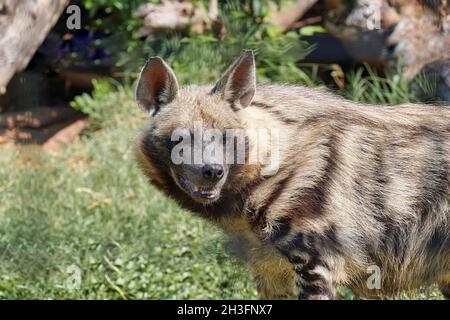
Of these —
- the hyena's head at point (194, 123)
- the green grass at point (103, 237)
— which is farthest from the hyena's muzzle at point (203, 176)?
the green grass at point (103, 237)

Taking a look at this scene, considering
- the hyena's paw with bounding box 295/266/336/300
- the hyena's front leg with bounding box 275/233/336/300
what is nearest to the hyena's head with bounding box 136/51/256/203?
the hyena's front leg with bounding box 275/233/336/300

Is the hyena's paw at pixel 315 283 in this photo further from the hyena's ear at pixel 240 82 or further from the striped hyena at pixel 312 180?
the hyena's ear at pixel 240 82

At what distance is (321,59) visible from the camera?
682cm

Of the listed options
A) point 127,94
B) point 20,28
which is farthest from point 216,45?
point 20,28

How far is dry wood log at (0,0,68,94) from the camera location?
16.8 ft

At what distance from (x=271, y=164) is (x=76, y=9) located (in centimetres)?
341

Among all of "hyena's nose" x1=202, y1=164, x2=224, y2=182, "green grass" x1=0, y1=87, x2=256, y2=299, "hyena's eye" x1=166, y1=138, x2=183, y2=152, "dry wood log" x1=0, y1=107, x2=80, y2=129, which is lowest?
"green grass" x1=0, y1=87, x2=256, y2=299

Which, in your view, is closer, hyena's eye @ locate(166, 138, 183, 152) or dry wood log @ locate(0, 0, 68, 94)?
hyena's eye @ locate(166, 138, 183, 152)

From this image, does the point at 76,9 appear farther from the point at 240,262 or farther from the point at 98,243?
the point at 240,262

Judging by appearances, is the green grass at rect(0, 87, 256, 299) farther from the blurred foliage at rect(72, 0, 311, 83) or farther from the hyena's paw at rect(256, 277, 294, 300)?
the blurred foliage at rect(72, 0, 311, 83)

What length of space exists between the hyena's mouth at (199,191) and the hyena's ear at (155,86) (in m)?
0.35

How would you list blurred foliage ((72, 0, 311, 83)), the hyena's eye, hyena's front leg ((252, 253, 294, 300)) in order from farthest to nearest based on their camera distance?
1. blurred foliage ((72, 0, 311, 83))
2. hyena's front leg ((252, 253, 294, 300))
3. the hyena's eye

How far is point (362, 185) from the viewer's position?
149 inches

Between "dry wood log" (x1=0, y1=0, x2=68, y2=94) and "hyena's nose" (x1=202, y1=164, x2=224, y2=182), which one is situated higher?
"dry wood log" (x1=0, y1=0, x2=68, y2=94)
